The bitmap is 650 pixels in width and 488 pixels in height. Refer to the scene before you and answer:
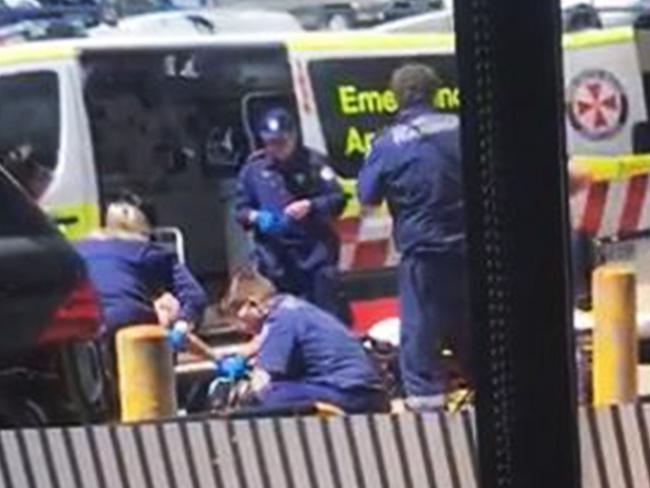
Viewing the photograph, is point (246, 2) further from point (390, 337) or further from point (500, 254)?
point (500, 254)

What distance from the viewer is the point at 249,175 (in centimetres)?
779

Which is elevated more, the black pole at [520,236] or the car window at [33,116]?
the black pole at [520,236]

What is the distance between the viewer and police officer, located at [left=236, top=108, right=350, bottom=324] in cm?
732

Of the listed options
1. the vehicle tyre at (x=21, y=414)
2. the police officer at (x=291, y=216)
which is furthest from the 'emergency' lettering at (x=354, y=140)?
the vehicle tyre at (x=21, y=414)

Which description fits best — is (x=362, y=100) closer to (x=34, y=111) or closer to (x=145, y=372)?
(x=34, y=111)

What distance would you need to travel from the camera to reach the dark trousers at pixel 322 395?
4887 millimetres

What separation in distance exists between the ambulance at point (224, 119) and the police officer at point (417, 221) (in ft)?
3.19

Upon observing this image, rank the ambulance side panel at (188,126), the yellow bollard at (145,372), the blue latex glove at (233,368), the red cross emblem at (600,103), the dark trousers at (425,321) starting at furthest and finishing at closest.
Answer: the red cross emblem at (600,103) → the ambulance side panel at (188,126) → the blue latex glove at (233,368) → the dark trousers at (425,321) → the yellow bollard at (145,372)

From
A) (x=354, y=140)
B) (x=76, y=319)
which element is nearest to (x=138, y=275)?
(x=76, y=319)

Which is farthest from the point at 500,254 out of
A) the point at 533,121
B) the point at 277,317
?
the point at 277,317

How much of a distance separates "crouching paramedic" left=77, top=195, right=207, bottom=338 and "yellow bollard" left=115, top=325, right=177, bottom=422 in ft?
0.89

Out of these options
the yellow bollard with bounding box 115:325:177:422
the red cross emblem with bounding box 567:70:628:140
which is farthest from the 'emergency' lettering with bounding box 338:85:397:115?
the yellow bollard with bounding box 115:325:177:422

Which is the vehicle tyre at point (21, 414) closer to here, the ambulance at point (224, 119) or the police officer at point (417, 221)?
the police officer at point (417, 221)

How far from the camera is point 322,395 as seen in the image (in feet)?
16.6
